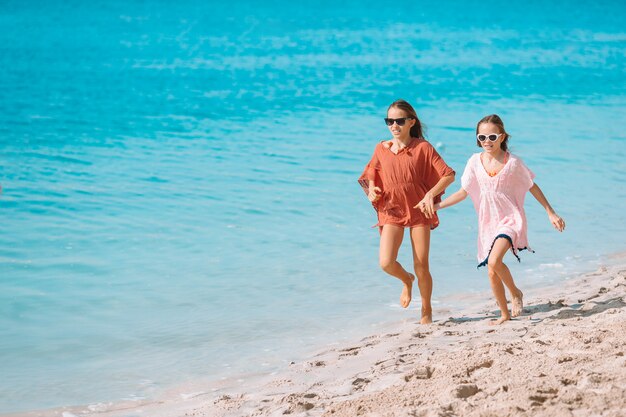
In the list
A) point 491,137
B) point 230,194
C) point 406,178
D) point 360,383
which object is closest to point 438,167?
point 406,178

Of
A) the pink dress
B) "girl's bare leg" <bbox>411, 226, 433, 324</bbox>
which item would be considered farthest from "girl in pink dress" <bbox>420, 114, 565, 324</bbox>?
"girl's bare leg" <bbox>411, 226, 433, 324</bbox>

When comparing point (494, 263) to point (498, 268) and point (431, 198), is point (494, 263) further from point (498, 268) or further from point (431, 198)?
point (431, 198)

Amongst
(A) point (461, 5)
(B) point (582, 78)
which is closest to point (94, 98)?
(B) point (582, 78)

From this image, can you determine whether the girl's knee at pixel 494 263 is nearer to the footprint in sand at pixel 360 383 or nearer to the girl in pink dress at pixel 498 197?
the girl in pink dress at pixel 498 197

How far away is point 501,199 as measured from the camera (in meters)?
6.22

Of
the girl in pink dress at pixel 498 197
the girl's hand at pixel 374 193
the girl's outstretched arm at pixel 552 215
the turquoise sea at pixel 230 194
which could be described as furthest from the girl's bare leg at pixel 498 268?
the turquoise sea at pixel 230 194

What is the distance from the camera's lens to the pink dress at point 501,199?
6.16m

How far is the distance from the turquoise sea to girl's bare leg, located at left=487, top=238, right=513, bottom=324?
1135mm

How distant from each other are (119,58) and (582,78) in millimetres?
13913

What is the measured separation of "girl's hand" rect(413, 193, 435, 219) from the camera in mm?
6074

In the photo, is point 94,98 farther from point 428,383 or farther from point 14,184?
point 428,383

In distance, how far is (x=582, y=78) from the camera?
85.6 ft

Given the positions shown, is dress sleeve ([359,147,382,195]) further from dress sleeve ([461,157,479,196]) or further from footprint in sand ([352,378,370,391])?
footprint in sand ([352,378,370,391])

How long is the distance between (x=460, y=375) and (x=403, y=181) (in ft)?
6.26
